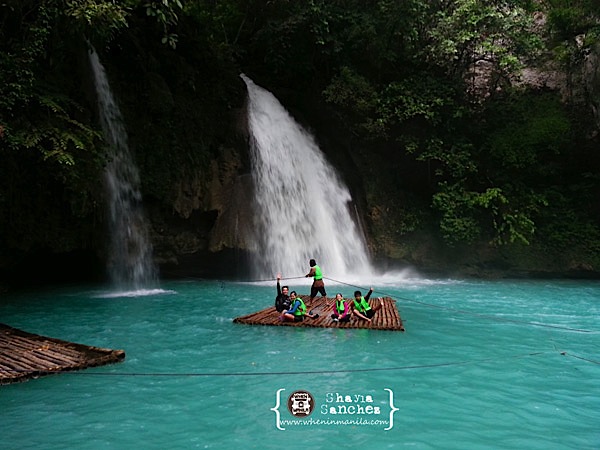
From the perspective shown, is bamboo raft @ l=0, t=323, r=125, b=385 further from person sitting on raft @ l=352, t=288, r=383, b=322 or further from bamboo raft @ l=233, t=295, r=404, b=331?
person sitting on raft @ l=352, t=288, r=383, b=322

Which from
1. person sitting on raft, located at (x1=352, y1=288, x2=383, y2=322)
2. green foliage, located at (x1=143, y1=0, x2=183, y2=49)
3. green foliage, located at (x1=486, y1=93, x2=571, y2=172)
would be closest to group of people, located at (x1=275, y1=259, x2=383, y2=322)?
person sitting on raft, located at (x1=352, y1=288, x2=383, y2=322)

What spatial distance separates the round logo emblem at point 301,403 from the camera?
4.96 meters

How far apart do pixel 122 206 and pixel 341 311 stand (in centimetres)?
775

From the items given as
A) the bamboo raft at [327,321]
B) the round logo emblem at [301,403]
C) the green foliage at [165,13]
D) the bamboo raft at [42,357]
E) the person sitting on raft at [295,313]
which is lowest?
the round logo emblem at [301,403]

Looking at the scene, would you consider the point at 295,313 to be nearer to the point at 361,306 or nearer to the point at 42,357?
the point at 361,306

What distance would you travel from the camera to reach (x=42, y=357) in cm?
636

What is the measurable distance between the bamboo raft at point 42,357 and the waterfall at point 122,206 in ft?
21.7

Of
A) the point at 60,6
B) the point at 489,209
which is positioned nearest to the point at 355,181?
the point at 489,209

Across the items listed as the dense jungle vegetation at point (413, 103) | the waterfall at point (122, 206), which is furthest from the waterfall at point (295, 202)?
the waterfall at point (122, 206)

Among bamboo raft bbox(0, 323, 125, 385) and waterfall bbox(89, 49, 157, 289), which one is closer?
bamboo raft bbox(0, 323, 125, 385)

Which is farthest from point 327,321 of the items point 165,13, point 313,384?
point 165,13

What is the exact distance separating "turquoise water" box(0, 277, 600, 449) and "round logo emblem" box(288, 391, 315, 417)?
0.23 feet

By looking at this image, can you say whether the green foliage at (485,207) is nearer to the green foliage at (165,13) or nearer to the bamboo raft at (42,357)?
the green foliage at (165,13)

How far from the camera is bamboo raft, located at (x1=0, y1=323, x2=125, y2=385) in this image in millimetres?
5852
